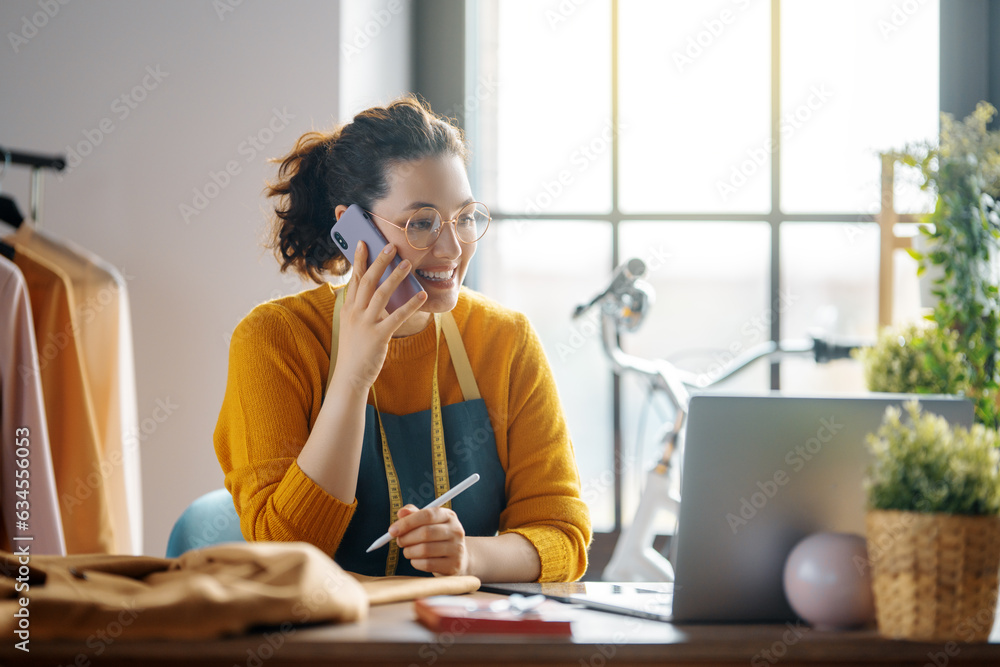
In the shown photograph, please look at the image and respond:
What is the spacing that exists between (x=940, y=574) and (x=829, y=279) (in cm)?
161

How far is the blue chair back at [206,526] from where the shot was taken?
1267 millimetres

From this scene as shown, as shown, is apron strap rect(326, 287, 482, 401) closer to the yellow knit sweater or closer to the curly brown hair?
the yellow knit sweater

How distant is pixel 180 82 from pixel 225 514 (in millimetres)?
1182

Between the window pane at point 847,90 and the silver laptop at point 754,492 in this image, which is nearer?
the silver laptop at point 754,492

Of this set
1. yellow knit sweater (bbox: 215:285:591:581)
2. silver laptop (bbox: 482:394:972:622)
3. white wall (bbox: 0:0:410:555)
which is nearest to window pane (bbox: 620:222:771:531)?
yellow knit sweater (bbox: 215:285:591:581)

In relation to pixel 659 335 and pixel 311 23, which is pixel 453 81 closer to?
pixel 311 23

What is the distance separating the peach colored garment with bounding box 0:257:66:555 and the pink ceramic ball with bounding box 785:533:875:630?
1308mm

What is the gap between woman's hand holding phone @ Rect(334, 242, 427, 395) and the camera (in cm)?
123
